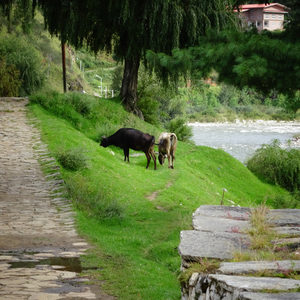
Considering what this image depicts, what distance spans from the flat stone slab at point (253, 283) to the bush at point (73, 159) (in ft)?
32.2

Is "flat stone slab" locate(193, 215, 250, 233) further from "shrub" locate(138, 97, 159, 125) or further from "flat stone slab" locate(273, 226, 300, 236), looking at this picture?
"shrub" locate(138, 97, 159, 125)

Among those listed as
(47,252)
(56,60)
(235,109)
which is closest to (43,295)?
(47,252)

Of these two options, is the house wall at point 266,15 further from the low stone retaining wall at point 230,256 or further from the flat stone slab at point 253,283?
the flat stone slab at point 253,283

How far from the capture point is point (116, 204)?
35.5 ft

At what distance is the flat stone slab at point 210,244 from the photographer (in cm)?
471

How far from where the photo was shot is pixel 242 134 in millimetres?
49688

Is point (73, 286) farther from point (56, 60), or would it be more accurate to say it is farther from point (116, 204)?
point (56, 60)

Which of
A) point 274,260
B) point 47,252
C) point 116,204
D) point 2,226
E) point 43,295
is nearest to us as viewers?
point 274,260

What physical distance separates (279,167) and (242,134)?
938 inches

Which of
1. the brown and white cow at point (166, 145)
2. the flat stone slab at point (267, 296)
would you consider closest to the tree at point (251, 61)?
the flat stone slab at point (267, 296)

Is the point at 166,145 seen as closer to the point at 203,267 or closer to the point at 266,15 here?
the point at 203,267

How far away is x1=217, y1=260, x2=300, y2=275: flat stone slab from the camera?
12.9 feet

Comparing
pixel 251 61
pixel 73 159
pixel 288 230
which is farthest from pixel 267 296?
pixel 73 159

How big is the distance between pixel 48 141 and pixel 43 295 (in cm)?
Result: 1044
